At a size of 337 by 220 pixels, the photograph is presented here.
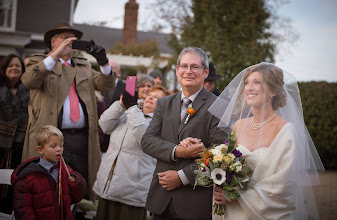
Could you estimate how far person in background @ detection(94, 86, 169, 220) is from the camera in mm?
4336

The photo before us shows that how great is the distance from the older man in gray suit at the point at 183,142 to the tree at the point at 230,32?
7.13 metres

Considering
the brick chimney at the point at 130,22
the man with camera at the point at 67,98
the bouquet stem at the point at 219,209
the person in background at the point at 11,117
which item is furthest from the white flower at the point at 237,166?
the brick chimney at the point at 130,22

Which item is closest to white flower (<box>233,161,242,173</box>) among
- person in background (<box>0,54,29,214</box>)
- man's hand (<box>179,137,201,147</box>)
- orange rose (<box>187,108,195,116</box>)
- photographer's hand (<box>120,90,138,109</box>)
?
man's hand (<box>179,137,201,147</box>)

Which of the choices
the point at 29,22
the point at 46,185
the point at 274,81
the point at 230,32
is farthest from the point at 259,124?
the point at 29,22

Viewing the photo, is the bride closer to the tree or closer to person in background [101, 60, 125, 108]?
person in background [101, 60, 125, 108]

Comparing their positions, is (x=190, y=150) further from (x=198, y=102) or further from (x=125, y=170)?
(x=125, y=170)

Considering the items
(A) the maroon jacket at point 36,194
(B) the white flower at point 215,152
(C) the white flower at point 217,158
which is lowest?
(A) the maroon jacket at point 36,194

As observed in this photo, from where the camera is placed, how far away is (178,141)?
3.45 meters

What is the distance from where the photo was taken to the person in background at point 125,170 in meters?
4.34

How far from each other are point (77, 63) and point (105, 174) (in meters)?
1.59

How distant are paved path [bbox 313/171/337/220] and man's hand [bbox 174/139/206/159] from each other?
4.66m

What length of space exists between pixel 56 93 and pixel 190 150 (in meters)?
2.16

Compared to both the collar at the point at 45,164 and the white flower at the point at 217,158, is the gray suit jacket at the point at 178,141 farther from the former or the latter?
the collar at the point at 45,164

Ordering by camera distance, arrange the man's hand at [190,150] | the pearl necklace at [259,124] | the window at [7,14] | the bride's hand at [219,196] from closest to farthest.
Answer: the bride's hand at [219,196], the pearl necklace at [259,124], the man's hand at [190,150], the window at [7,14]
